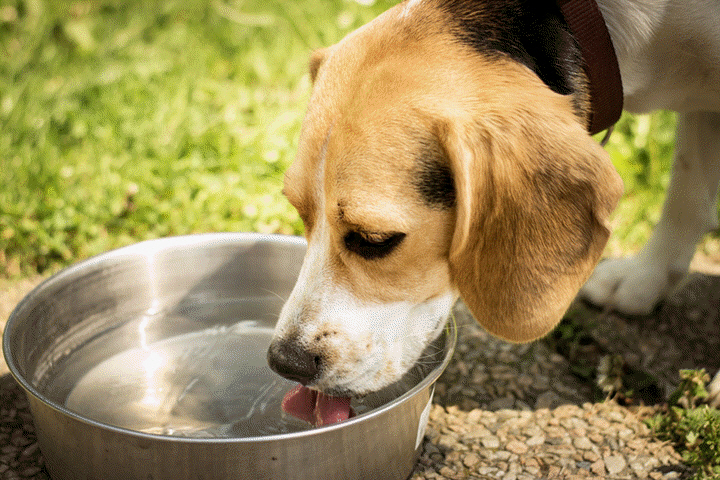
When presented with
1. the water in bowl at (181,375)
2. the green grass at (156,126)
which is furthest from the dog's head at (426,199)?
the green grass at (156,126)

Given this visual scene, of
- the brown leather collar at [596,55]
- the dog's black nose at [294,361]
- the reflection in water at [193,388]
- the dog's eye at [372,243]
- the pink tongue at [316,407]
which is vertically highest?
the brown leather collar at [596,55]

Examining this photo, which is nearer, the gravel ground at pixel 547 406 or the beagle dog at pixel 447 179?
the beagle dog at pixel 447 179

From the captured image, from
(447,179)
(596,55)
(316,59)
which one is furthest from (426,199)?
(316,59)

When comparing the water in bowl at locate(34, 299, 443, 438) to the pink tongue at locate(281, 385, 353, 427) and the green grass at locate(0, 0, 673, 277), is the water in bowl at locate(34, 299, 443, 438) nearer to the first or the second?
the pink tongue at locate(281, 385, 353, 427)

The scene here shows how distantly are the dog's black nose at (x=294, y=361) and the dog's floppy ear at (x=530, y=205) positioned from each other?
57 centimetres

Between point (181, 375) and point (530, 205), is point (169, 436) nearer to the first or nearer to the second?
point (181, 375)

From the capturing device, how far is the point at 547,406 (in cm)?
304

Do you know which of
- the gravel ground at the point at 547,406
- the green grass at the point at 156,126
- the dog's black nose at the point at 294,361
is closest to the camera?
the dog's black nose at the point at 294,361

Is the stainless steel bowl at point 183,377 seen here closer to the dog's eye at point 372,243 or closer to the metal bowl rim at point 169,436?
the metal bowl rim at point 169,436

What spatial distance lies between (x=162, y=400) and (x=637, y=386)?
2.05 m

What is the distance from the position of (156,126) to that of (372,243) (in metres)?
2.98

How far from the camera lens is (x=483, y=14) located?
2410 millimetres

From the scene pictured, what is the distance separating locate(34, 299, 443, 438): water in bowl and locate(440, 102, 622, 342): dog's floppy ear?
0.48 meters

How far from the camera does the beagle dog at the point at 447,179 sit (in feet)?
7.10
